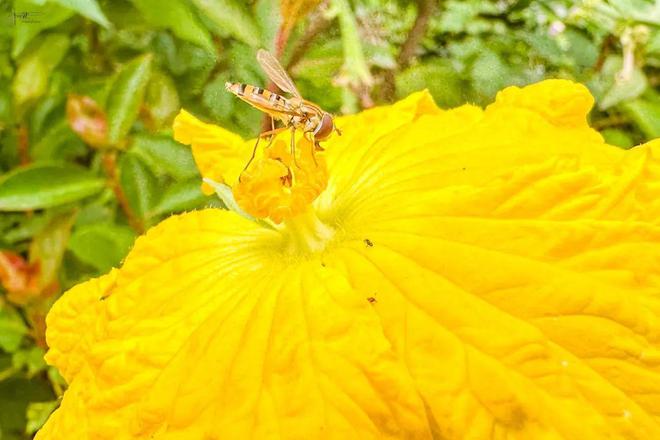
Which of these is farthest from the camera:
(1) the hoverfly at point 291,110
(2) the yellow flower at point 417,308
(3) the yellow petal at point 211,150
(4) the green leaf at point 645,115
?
(4) the green leaf at point 645,115

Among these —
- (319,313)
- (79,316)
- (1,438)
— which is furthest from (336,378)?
(1,438)

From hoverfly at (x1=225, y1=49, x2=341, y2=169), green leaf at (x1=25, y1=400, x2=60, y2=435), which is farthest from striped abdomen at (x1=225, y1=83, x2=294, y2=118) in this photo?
green leaf at (x1=25, y1=400, x2=60, y2=435)

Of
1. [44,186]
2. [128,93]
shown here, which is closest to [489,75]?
[128,93]

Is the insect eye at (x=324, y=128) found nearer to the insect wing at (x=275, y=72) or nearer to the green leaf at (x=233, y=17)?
the insect wing at (x=275, y=72)

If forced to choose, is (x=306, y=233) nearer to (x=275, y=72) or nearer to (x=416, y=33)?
(x=275, y=72)

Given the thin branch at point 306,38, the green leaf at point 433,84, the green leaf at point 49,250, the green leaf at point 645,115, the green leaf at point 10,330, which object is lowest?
the green leaf at point 10,330

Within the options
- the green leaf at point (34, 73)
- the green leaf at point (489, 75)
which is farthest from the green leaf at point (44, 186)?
the green leaf at point (489, 75)

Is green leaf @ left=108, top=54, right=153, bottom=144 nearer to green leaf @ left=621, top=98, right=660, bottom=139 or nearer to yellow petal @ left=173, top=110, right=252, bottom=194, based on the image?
yellow petal @ left=173, top=110, right=252, bottom=194
